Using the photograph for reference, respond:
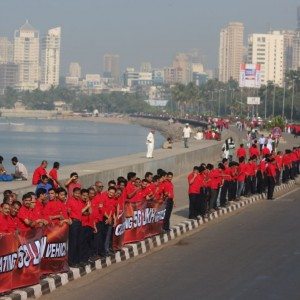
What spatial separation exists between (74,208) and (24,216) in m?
1.64

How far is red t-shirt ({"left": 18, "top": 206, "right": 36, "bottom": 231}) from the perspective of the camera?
1414 cm

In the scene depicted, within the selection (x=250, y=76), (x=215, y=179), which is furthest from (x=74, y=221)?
(x=250, y=76)

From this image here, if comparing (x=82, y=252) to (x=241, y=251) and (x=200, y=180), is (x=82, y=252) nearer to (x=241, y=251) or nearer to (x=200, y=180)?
(x=241, y=251)

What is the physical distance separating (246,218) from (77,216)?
10897 mm

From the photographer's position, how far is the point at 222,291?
1444cm

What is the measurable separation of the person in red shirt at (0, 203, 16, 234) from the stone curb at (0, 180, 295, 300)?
762mm

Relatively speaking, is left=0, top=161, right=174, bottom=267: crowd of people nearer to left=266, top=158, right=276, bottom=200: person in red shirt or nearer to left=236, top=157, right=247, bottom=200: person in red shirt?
left=236, top=157, right=247, bottom=200: person in red shirt

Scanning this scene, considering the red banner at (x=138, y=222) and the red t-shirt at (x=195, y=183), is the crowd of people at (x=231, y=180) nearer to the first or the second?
the red t-shirt at (x=195, y=183)

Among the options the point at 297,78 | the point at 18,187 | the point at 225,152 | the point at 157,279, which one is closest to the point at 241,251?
the point at 157,279

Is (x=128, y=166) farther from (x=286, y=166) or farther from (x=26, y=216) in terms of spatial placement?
(x=26, y=216)

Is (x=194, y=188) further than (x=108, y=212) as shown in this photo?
Yes

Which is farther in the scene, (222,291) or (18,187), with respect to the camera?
(18,187)

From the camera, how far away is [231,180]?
29062 millimetres

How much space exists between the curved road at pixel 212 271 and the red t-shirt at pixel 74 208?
0.89 meters
